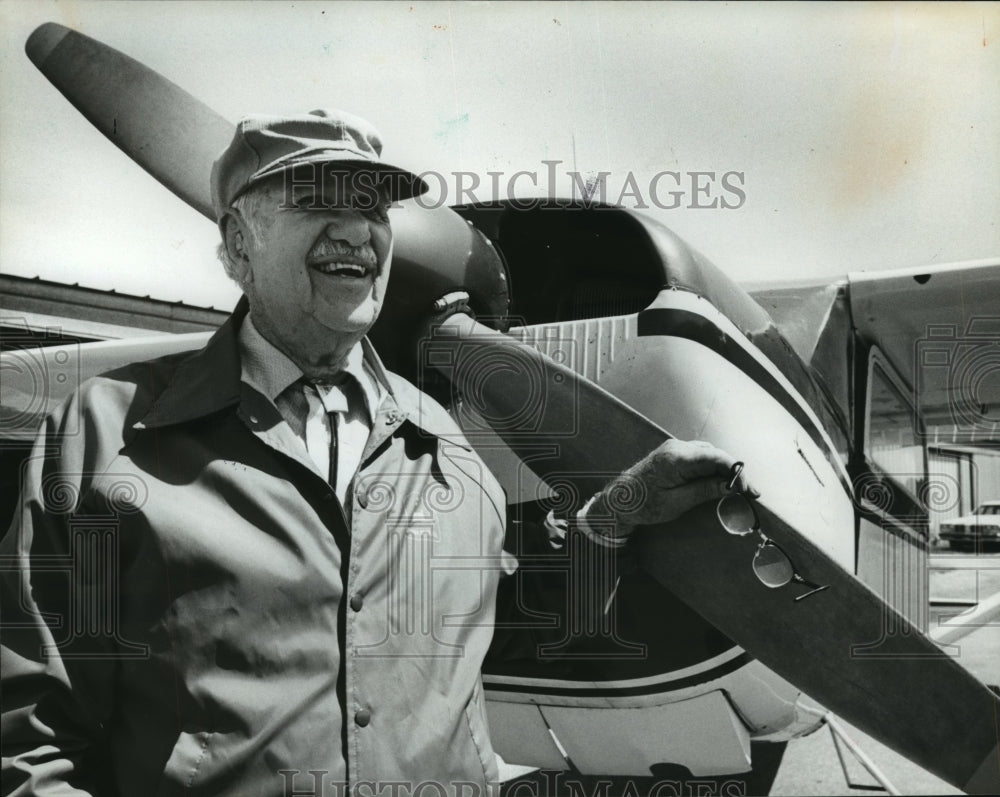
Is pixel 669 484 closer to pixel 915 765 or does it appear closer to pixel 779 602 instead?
pixel 779 602

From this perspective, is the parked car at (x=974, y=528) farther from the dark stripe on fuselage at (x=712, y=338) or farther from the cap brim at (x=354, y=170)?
the cap brim at (x=354, y=170)

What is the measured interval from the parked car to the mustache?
1529 millimetres

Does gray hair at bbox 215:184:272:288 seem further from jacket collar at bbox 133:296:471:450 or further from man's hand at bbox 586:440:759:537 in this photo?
man's hand at bbox 586:440:759:537

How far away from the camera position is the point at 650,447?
1.66 meters

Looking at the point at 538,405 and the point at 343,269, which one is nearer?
the point at 343,269

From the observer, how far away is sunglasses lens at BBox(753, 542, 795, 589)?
5.31ft

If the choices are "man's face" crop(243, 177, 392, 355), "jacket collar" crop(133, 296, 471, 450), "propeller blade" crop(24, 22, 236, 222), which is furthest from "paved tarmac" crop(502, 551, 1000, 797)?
"propeller blade" crop(24, 22, 236, 222)

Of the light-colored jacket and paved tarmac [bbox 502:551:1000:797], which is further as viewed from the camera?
paved tarmac [bbox 502:551:1000:797]

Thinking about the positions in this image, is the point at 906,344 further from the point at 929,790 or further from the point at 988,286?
the point at 929,790

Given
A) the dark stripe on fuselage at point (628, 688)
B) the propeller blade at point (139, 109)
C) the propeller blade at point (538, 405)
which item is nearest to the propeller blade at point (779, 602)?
the propeller blade at point (538, 405)

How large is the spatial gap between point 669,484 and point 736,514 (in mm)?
149

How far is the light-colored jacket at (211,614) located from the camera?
1183 millimetres

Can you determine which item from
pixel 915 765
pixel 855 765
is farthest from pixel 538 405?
pixel 855 765

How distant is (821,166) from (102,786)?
66.0 inches
